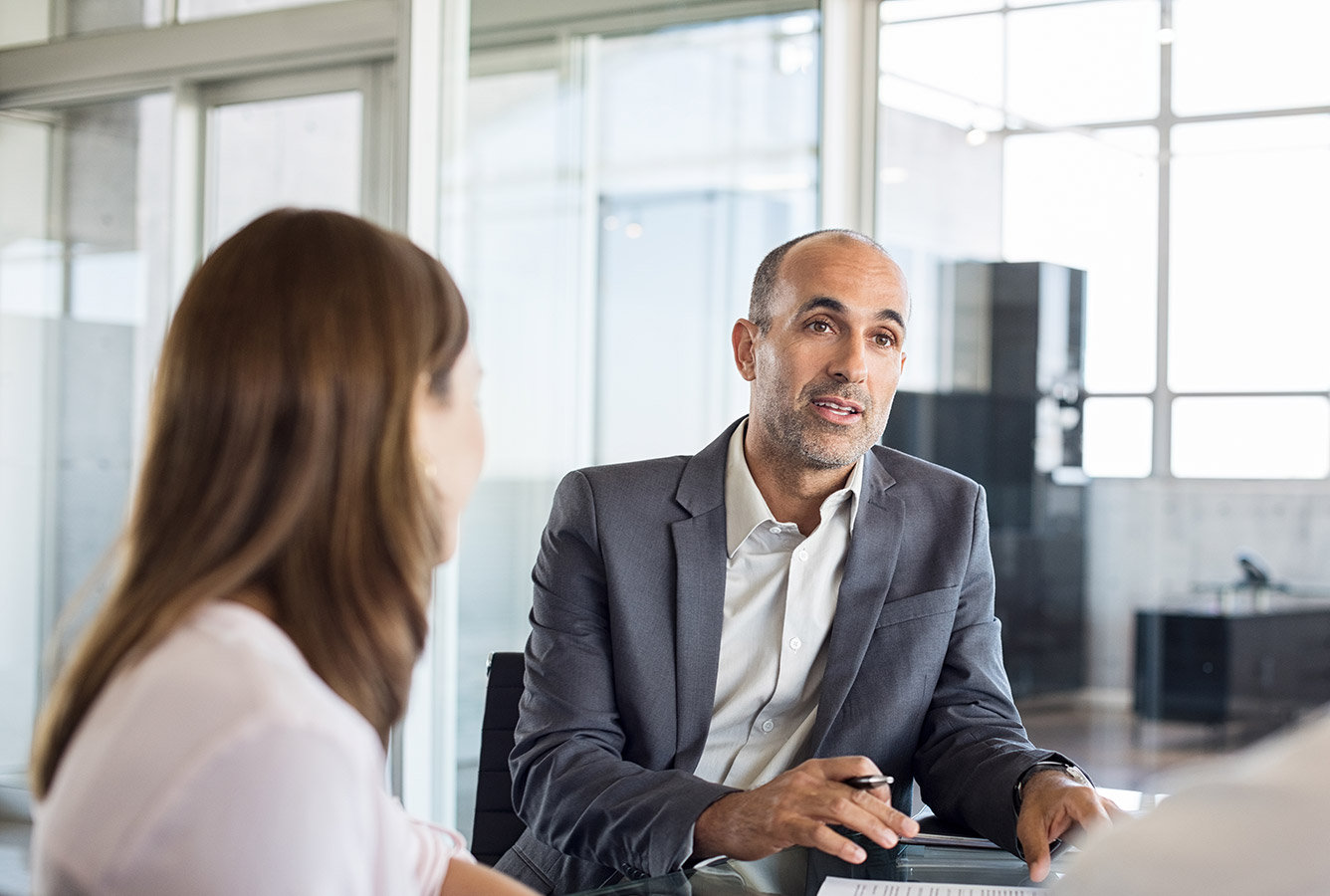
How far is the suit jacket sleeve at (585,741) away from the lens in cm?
166

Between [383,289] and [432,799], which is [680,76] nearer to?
[432,799]

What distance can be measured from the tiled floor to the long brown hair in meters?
3.01

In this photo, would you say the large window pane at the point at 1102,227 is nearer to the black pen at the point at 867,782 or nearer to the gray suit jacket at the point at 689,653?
the gray suit jacket at the point at 689,653

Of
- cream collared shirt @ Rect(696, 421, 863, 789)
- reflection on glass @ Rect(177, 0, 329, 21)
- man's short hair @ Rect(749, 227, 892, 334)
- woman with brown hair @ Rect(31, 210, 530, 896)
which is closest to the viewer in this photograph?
woman with brown hair @ Rect(31, 210, 530, 896)

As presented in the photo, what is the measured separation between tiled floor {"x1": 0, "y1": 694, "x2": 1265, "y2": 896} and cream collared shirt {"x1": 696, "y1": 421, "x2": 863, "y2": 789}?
6.09 feet

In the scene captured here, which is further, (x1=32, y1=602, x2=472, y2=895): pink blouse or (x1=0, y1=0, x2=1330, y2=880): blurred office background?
(x1=0, y1=0, x2=1330, y2=880): blurred office background

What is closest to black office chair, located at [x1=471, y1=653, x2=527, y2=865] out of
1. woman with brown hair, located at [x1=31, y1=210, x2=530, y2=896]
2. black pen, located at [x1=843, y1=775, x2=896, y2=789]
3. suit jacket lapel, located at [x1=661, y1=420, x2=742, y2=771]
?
suit jacket lapel, located at [x1=661, y1=420, x2=742, y2=771]

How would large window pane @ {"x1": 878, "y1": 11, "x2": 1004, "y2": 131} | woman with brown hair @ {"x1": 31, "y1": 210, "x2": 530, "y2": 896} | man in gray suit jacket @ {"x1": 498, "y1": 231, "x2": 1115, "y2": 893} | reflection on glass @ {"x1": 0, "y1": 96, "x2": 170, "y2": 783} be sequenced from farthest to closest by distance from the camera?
reflection on glass @ {"x1": 0, "y1": 96, "x2": 170, "y2": 783} < large window pane @ {"x1": 878, "y1": 11, "x2": 1004, "y2": 131} < man in gray suit jacket @ {"x1": 498, "y1": 231, "x2": 1115, "y2": 893} < woman with brown hair @ {"x1": 31, "y1": 210, "x2": 530, "y2": 896}

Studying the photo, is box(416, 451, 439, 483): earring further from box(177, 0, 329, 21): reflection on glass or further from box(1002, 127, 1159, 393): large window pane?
box(177, 0, 329, 21): reflection on glass

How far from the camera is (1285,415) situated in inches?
130

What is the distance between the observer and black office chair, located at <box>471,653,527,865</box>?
208 cm

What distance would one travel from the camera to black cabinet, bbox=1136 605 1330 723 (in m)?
3.30

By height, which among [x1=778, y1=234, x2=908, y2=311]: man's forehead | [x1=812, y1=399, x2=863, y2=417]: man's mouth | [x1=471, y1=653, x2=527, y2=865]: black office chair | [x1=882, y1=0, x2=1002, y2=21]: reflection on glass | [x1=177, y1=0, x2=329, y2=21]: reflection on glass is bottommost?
[x1=471, y1=653, x2=527, y2=865]: black office chair

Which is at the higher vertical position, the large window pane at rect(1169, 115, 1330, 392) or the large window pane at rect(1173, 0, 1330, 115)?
the large window pane at rect(1173, 0, 1330, 115)
